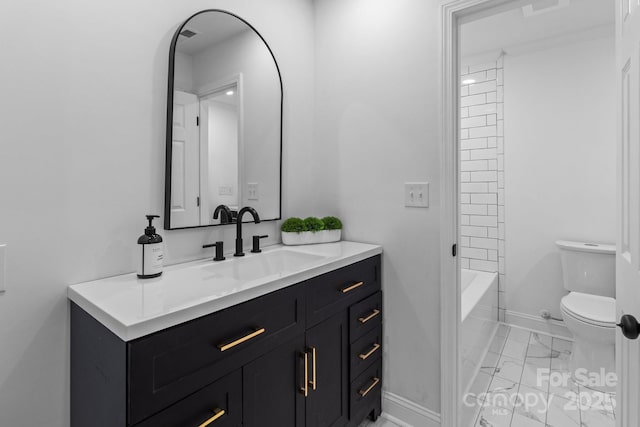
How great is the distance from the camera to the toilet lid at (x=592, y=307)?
6.60ft

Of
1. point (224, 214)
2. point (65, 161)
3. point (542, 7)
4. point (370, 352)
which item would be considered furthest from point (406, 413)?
point (542, 7)

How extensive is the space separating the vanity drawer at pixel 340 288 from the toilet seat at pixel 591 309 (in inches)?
55.4

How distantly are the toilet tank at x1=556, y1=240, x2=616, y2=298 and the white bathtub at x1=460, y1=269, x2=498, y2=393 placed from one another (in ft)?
1.75

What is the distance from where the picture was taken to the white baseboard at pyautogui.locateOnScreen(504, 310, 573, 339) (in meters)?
2.68

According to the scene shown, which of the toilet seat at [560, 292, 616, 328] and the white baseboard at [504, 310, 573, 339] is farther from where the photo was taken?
the white baseboard at [504, 310, 573, 339]

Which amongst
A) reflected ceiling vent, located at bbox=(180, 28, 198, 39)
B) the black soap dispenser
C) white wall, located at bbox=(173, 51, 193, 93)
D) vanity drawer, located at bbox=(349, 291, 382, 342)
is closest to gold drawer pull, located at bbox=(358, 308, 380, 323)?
vanity drawer, located at bbox=(349, 291, 382, 342)

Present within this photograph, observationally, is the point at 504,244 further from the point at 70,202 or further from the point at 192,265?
the point at 70,202

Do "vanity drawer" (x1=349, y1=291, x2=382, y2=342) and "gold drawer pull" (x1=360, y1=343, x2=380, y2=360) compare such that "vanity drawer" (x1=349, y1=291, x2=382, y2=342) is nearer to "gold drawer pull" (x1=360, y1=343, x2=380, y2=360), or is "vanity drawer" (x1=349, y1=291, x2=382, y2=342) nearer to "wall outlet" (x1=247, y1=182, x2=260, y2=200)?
"gold drawer pull" (x1=360, y1=343, x2=380, y2=360)

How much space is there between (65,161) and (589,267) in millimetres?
3158

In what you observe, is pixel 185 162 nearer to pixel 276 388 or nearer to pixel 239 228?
pixel 239 228

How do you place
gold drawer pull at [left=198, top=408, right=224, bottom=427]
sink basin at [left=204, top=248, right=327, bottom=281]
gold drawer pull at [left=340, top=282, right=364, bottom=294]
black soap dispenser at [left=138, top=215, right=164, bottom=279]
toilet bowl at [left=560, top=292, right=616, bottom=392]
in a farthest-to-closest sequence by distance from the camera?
toilet bowl at [left=560, top=292, right=616, bottom=392] < gold drawer pull at [left=340, top=282, right=364, bottom=294] < sink basin at [left=204, top=248, right=327, bottom=281] < black soap dispenser at [left=138, top=215, right=164, bottom=279] < gold drawer pull at [left=198, top=408, right=224, bottom=427]

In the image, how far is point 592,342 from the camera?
81.7 inches

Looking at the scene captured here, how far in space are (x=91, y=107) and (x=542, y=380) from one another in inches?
111

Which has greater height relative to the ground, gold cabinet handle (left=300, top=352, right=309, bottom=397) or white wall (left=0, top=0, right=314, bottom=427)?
white wall (left=0, top=0, right=314, bottom=427)
